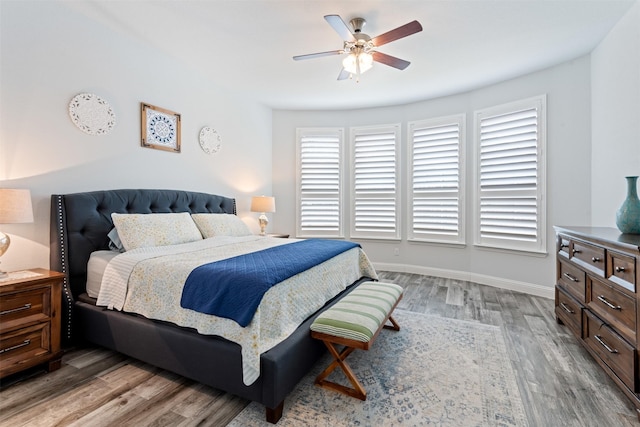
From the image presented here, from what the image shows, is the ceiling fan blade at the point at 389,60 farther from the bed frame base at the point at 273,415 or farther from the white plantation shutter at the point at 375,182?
the bed frame base at the point at 273,415

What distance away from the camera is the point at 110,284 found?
2.23 meters

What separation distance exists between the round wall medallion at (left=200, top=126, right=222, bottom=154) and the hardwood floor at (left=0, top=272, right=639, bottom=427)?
8.18 feet

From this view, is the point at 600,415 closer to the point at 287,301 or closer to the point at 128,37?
the point at 287,301

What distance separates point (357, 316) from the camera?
1.86 m

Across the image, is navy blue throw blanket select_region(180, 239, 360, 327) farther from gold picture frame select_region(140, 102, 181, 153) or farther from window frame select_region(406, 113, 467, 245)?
window frame select_region(406, 113, 467, 245)

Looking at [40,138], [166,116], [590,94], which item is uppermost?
[590,94]

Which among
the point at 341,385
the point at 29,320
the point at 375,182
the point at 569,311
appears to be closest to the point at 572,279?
the point at 569,311

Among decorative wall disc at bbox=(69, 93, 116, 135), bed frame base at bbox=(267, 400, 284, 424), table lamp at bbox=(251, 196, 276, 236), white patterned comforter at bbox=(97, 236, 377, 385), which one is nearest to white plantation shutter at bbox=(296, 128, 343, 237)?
table lamp at bbox=(251, 196, 276, 236)

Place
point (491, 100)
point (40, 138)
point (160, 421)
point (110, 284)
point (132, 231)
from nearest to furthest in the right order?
1. point (160, 421)
2. point (110, 284)
3. point (40, 138)
4. point (132, 231)
5. point (491, 100)

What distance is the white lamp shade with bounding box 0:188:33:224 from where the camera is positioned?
6.28 feet

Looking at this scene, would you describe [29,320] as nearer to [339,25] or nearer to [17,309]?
[17,309]

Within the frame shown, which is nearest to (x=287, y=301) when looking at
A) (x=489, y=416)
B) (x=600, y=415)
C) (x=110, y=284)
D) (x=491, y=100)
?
(x=489, y=416)

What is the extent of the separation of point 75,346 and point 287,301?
1942mm

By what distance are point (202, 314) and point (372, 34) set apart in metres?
2.77
